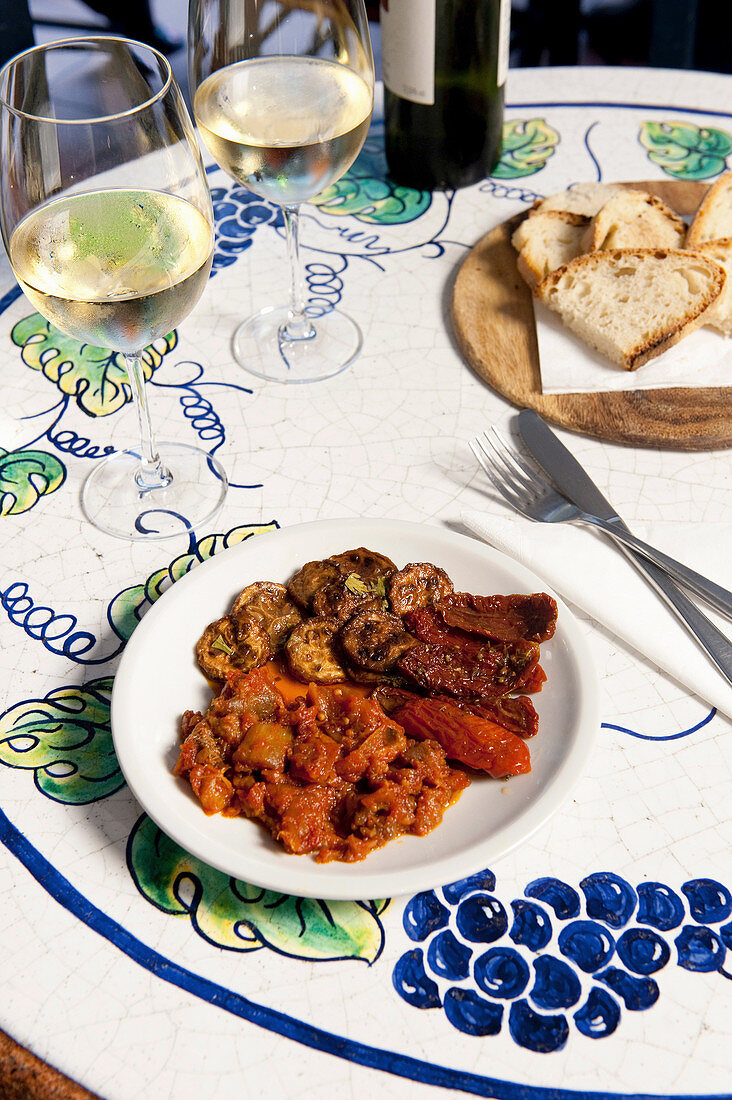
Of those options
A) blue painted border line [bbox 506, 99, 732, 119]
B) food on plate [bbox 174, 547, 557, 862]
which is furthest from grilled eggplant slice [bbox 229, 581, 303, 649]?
blue painted border line [bbox 506, 99, 732, 119]

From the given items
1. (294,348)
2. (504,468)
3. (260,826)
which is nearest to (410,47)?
(294,348)

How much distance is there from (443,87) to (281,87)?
0.46m

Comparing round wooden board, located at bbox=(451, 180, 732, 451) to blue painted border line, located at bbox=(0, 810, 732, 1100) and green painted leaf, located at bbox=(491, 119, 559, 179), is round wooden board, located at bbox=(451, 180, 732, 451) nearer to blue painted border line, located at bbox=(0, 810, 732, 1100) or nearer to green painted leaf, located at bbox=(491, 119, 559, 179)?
green painted leaf, located at bbox=(491, 119, 559, 179)

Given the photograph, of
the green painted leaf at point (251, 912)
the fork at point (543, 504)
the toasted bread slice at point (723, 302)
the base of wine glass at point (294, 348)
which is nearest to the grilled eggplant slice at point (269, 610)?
the green painted leaf at point (251, 912)

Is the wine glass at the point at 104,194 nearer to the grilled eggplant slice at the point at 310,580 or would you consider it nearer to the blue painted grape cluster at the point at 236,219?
the grilled eggplant slice at the point at 310,580

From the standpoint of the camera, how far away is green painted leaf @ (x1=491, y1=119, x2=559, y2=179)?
1922 millimetres

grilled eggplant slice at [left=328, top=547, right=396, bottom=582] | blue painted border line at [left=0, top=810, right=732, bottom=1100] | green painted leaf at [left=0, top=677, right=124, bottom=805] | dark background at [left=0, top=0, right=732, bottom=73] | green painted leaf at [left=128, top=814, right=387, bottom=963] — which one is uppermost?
grilled eggplant slice at [left=328, top=547, right=396, bottom=582]

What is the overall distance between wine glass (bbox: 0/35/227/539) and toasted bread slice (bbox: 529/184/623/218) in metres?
0.79

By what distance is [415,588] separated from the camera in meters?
1.05

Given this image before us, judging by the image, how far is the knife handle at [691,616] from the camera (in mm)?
1081

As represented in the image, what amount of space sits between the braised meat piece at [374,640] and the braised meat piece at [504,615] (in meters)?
0.05

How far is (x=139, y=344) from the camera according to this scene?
113 cm

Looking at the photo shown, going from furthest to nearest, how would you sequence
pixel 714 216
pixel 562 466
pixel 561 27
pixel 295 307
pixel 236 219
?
pixel 561 27
pixel 236 219
pixel 714 216
pixel 295 307
pixel 562 466

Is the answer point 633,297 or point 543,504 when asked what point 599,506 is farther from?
point 633,297
